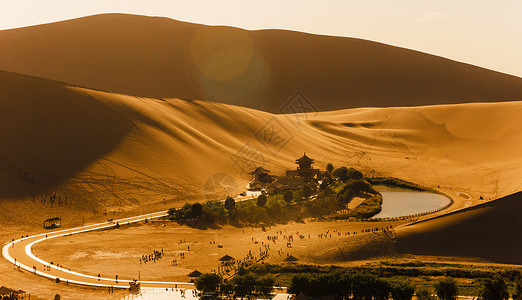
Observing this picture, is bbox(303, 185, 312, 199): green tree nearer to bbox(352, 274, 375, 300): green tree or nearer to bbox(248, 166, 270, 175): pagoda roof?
bbox(248, 166, 270, 175): pagoda roof

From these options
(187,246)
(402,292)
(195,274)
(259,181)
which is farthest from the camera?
(259,181)

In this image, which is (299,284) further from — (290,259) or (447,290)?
(447,290)

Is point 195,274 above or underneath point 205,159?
underneath

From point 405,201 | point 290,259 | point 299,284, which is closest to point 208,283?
point 299,284

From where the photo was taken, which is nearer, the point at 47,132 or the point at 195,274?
the point at 195,274

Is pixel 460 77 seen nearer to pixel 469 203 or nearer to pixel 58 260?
pixel 469 203

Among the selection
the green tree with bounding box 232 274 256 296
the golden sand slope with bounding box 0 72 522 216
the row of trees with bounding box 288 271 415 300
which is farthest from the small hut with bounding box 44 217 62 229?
the row of trees with bounding box 288 271 415 300

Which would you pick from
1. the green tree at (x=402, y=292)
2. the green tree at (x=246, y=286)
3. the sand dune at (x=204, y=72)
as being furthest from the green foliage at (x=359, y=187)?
the sand dune at (x=204, y=72)
